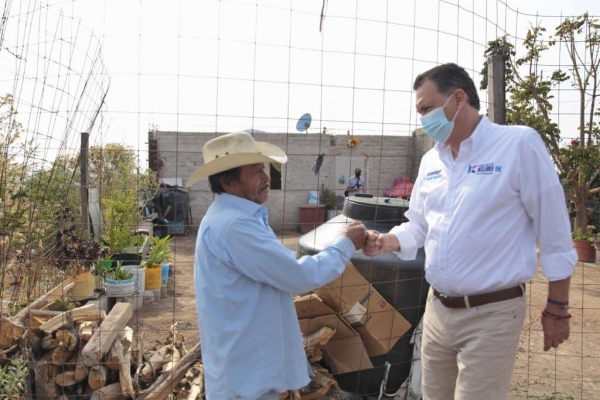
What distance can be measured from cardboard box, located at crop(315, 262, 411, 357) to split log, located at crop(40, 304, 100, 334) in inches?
63.8

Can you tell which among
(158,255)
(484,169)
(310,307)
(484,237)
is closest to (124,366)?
(310,307)

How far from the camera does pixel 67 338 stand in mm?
3258

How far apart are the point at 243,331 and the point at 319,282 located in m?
0.31

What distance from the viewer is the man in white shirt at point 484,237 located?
1.88 metres

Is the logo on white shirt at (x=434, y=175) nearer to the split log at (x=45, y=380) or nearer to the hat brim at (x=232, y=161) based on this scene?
the hat brim at (x=232, y=161)

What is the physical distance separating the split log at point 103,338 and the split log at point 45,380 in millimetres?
211

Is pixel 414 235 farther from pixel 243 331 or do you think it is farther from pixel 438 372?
pixel 243 331

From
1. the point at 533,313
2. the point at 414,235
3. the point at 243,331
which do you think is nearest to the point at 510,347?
the point at 414,235

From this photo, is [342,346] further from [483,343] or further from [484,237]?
[484,237]

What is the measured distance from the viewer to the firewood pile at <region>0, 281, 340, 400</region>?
310 cm

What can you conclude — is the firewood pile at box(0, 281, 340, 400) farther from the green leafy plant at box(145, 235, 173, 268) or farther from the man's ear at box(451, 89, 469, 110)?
the green leafy plant at box(145, 235, 173, 268)

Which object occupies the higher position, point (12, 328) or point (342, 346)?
point (12, 328)

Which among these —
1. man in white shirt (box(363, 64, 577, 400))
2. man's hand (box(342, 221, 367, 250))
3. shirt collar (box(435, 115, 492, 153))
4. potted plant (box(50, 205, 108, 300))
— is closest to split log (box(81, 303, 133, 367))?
potted plant (box(50, 205, 108, 300))

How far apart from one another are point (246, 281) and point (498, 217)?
3.14ft
